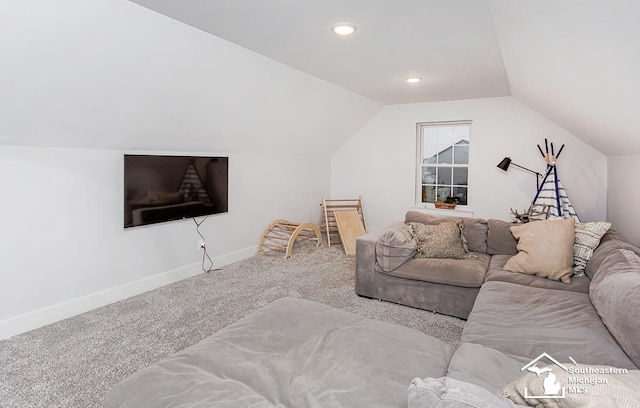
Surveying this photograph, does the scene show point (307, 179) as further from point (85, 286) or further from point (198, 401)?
point (198, 401)

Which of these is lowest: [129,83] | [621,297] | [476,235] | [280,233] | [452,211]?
[280,233]

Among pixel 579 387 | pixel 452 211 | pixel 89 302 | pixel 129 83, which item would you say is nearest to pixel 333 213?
pixel 452 211

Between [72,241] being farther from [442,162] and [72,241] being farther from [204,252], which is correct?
[442,162]

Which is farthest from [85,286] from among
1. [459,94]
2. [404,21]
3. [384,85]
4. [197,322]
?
[459,94]

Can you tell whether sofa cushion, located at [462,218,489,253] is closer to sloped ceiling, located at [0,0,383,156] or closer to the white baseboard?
sloped ceiling, located at [0,0,383,156]

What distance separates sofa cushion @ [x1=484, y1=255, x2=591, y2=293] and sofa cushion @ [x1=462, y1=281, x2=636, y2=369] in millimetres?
155

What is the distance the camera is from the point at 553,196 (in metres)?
4.50

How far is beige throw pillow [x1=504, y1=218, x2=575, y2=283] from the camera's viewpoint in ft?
9.25

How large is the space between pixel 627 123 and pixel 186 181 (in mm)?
3860

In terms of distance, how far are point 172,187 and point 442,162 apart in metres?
4.10

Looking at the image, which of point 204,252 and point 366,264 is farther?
point 204,252

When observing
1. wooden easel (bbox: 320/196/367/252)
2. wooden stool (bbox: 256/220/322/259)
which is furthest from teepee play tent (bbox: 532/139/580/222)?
wooden stool (bbox: 256/220/322/259)

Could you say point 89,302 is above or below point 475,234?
below

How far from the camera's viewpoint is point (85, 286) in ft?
10.7
